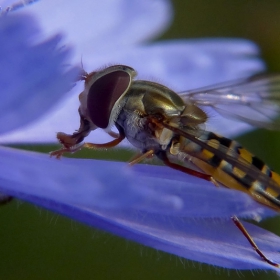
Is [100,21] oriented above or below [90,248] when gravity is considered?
above

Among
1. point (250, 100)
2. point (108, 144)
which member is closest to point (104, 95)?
point (108, 144)

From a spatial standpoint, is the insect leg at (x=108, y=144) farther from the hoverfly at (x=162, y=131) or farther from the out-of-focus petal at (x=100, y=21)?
the out-of-focus petal at (x=100, y=21)

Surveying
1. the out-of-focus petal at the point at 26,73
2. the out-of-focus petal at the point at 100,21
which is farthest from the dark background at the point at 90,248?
the out-of-focus petal at the point at 26,73

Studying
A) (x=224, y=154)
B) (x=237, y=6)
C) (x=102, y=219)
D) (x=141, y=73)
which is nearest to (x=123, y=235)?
(x=102, y=219)

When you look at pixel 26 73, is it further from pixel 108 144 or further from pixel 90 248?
pixel 90 248

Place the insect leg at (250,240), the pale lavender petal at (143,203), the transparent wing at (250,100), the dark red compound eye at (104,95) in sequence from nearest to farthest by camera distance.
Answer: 1. the pale lavender petal at (143,203)
2. the insect leg at (250,240)
3. the dark red compound eye at (104,95)
4. the transparent wing at (250,100)

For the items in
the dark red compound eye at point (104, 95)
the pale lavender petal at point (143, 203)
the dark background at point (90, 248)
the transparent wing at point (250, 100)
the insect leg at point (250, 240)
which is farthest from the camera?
the dark background at point (90, 248)

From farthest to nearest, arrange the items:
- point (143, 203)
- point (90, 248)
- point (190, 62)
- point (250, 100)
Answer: point (90, 248) < point (190, 62) < point (250, 100) < point (143, 203)
